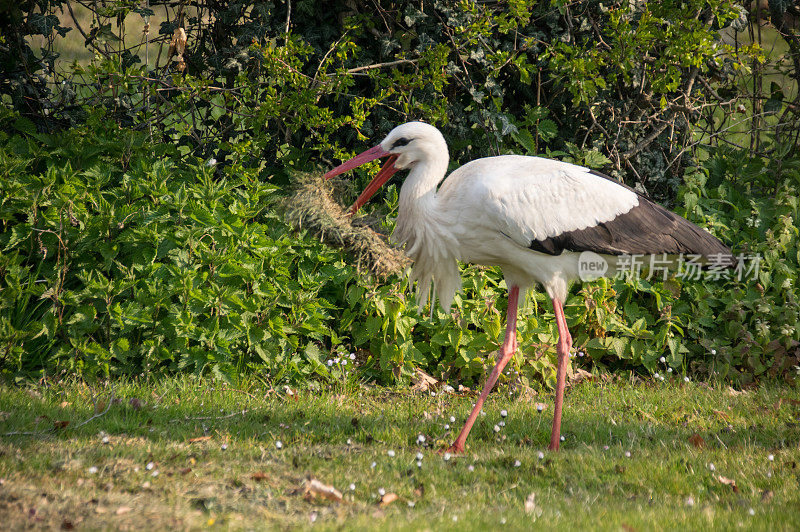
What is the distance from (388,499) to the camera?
341cm

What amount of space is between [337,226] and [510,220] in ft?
4.26

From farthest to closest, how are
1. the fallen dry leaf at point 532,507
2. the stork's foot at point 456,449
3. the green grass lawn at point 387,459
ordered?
the stork's foot at point 456,449
the fallen dry leaf at point 532,507
the green grass lawn at point 387,459

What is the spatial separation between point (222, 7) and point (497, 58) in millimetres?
2275

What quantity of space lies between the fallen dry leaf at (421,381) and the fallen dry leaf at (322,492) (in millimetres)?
1985

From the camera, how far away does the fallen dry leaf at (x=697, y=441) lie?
14.4 feet

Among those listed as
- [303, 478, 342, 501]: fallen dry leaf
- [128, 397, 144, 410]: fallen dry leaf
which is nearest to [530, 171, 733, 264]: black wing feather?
[303, 478, 342, 501]: fallen dry leaf

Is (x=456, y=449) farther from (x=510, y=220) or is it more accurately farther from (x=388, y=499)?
(x=510, y=220)

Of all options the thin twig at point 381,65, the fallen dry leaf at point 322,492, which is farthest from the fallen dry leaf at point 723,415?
the thin twig at point 381,65

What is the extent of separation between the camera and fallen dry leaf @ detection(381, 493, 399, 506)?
339cm

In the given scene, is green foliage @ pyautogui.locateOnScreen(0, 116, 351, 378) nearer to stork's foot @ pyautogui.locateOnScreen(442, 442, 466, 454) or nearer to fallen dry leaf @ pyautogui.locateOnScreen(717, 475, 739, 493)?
stork's foot @ pyautogui.locateOnScreen(442, 442, 466, 454)

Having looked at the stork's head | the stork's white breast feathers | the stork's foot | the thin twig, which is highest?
the thin twig

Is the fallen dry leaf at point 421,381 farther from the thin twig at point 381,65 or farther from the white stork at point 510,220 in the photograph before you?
the thin twig at point 381,65

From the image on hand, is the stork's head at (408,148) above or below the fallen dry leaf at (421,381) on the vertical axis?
above

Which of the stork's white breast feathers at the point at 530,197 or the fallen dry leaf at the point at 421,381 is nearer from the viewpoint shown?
the stork's white breast feathers at the point at 530,197
